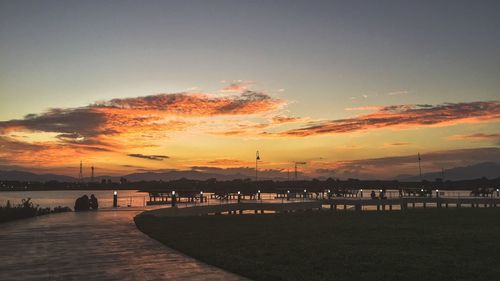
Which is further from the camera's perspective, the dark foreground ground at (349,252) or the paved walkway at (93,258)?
the dark foreground ground at (349,252)

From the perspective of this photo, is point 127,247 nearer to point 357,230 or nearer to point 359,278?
point 359,278

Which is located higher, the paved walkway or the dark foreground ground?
the paved walkway

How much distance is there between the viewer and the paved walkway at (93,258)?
9.34 meters

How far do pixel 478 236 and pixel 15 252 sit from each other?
16.0 meters

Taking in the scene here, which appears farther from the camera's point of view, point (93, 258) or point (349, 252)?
point (349, 252)

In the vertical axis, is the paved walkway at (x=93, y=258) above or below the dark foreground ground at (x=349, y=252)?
above

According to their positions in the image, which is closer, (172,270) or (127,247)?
(172,270)

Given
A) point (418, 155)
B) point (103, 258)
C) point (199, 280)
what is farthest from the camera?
point (418, 155)

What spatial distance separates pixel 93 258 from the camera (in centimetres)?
1127

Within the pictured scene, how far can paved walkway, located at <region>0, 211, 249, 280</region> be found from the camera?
934cm

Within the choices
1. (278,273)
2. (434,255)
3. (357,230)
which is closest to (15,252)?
(278,273)

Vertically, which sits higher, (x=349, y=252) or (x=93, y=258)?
(x=93, y=258)

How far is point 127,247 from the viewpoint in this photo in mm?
13164

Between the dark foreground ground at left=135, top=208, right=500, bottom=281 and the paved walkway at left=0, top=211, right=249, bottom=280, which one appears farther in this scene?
the dark foreground ground at left=135, top=208, right=500, bottom=281
